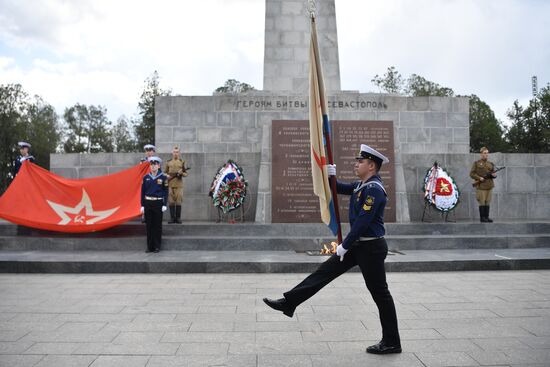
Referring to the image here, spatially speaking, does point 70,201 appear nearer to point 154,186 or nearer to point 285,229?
point 154,186

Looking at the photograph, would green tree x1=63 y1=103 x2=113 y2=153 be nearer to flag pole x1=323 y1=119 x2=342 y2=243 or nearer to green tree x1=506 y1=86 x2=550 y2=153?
green tree x1=506 y1=86 x2=550 y2=153

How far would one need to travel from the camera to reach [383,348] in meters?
4.04

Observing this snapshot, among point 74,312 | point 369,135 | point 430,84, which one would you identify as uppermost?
point 430,84

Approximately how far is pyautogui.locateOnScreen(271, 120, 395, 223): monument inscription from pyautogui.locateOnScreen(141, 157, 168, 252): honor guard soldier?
9.01ft

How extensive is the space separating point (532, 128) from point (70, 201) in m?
39.1

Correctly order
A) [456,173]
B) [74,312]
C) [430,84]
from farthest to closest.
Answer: [430,84]
[456,173]
[74,312]

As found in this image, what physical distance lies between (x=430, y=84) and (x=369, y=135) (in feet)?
115

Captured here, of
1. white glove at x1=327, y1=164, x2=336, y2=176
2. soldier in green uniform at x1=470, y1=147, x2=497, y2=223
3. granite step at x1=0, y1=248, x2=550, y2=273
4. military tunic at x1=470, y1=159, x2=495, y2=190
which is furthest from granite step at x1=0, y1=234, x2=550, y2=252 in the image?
white glove at x1=327, y1=164, x2=336, y2=176

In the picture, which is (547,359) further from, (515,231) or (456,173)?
(456,173)

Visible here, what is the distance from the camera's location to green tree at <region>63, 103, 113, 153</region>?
60.1m

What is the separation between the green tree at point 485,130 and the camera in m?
43.4

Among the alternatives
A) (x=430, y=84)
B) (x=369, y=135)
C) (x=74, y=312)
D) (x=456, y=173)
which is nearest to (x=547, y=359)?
(x=74, y=312)

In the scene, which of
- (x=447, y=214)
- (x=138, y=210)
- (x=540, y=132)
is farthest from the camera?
(x=540, y=132)

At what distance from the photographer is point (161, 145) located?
15500mm
